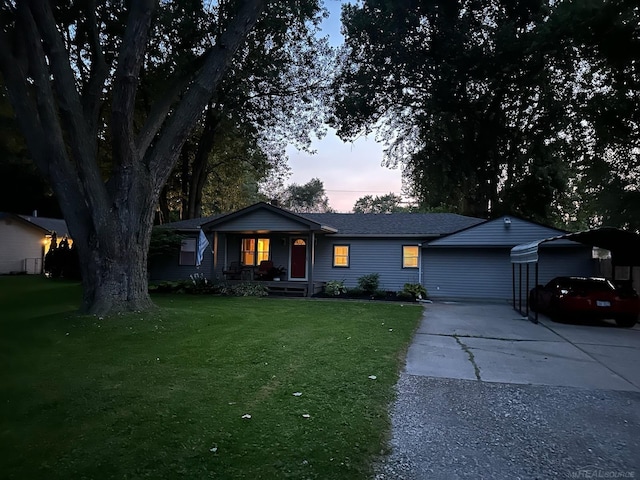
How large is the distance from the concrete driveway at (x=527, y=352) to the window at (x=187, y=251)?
→ 38.6 feet

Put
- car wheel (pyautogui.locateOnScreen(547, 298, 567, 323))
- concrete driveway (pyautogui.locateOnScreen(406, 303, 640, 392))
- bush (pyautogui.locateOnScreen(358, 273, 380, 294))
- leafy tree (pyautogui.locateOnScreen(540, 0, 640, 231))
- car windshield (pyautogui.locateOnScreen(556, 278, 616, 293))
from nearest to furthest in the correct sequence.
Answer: concrete driveway (pyautogui.locateOnScreen(406, 303, 640, 392))
car windshield (pyautogui.locateOnScreen(556, 278, 616, 293))
car wheel (pyautogui.locateOnScreen(547, 298, 567, 323))
leafy tree (pyautogui.locateOnScreen(540, 0, 640, 231))
bush (pyautogui.locateOnScreen(358, 273, 380, 294))

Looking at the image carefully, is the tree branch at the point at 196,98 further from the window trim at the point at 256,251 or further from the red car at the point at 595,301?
the red car at the point at 595,301

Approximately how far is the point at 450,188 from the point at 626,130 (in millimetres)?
10213

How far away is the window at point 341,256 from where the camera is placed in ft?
55.4

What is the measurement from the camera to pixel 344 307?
11.9m

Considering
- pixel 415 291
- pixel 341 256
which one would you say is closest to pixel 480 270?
pixel 415 291

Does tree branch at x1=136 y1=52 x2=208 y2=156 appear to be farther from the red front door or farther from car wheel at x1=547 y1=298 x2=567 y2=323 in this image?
car wheel at x1=547 y1=298 x2=567 y2=323

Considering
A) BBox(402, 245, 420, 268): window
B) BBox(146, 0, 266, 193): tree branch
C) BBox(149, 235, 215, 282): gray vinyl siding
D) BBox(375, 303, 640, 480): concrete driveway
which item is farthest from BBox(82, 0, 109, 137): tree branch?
BBox(402, 245, 420, 268): window

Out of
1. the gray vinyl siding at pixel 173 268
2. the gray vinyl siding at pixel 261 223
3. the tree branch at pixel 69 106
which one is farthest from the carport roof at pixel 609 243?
the gray vinyl siding at pixel 173 268

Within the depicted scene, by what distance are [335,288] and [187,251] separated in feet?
24.1

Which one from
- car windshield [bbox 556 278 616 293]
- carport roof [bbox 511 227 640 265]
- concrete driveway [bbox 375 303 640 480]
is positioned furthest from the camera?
car windshield [bbox 556 278 616 293]

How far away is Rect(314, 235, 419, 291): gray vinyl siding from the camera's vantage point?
16.3 meters

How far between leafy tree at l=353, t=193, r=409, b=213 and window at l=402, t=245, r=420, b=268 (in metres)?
44.8

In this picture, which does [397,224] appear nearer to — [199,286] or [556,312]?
[556,312]
